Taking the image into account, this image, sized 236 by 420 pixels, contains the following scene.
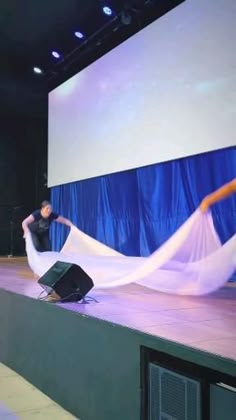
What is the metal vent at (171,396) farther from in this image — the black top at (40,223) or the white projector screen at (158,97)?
the black top at (40,223)

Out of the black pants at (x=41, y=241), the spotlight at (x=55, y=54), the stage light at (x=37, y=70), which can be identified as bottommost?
the black pants at (x=41, y=241)

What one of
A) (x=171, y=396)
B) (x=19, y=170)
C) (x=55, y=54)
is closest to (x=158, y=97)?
(x=55, y=54)

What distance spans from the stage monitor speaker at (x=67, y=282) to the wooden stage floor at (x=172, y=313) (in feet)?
0.40

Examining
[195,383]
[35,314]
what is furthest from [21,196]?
[195,383]

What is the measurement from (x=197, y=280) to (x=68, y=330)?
1092 mm

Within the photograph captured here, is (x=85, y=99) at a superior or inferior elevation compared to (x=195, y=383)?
superior

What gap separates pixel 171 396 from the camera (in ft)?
5.89

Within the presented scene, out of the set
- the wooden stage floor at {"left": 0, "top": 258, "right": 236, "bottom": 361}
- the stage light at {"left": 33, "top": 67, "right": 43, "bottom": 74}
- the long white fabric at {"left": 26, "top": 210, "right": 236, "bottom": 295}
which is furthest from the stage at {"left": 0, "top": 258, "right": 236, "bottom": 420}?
the stage light at {"left": 33, "top": 67, "right": 43, "bottom": 74}

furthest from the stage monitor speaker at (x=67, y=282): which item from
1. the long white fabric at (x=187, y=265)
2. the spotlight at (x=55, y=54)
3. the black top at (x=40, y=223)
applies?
the spotlight at (x=55, y=54)

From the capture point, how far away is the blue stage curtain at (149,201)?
4.65 metres

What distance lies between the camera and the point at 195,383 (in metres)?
1.67

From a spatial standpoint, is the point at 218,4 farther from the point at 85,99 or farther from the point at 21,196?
the point at 21,196

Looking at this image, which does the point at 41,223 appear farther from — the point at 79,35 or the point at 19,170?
the point at 19,170

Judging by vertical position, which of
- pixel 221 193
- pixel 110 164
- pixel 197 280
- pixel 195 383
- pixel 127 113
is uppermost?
pixel 127 113
